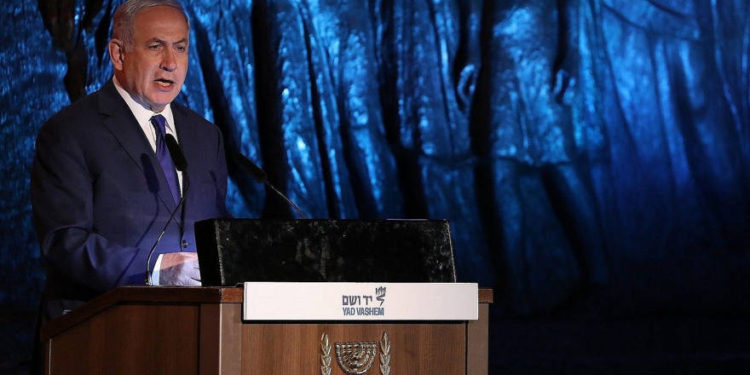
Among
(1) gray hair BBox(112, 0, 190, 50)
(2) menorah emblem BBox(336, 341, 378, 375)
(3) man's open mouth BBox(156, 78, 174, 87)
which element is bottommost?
(2) menorah emblem BBox(336, 341, 378, 375)

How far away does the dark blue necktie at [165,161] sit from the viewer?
1998 millimetres

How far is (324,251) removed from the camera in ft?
4.91

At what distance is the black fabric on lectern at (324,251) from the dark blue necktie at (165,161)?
0.51 m

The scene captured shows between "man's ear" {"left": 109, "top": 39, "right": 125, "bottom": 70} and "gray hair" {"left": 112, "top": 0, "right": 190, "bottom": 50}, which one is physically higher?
"gray hair" {"left": 112, "top": 0, "right": 190, "bottom": 50}

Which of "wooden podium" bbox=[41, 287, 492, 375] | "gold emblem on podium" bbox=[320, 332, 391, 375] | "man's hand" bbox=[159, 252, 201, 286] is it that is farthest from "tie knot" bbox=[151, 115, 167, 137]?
"gold emblem on podium" bbox=[320, 332, 391, 375]

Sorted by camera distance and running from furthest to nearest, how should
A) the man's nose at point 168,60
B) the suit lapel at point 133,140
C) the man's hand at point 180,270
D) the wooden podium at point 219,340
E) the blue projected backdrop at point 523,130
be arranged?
the blue projected backdrop at point 523,130 < the man's nose at point 168,60 < the suit lapel at point 133,140 < the man's hand at point 180,270 < the wooden podium at point 219,340

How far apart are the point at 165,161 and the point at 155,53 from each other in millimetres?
204

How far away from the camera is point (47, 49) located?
3.98 m

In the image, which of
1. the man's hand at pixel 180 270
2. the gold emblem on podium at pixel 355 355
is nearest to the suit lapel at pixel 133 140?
the man's hand at pixel 180 270

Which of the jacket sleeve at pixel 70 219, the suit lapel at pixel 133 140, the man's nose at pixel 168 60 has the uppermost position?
the man's nose at pixel 168 60

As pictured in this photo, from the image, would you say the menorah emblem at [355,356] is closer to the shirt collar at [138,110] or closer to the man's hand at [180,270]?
the man's hand at [180,270]

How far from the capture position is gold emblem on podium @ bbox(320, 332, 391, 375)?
57.0 inches

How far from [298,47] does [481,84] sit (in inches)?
30.2

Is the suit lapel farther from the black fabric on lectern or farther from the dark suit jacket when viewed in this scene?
the black fabric on lectern
